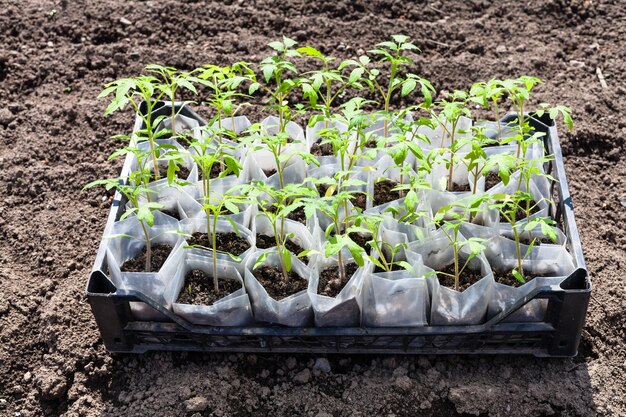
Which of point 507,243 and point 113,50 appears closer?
point 507,243

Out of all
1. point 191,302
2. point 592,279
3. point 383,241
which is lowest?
point 592,279

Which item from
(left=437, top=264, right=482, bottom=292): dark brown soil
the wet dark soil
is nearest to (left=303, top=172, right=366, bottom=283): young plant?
(left=437, top=264, right=482, bottom=292): dark brown soil

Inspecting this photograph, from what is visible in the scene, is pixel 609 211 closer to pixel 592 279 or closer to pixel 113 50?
pixel 592 279

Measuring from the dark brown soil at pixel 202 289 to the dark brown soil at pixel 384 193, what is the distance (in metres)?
0.76

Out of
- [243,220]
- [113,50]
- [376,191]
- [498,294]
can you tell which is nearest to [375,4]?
[113,50]

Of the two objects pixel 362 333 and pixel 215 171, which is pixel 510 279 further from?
pixel 215 171

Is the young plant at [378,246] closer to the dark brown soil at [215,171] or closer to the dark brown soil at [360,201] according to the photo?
the dark brown soil at [360,201]

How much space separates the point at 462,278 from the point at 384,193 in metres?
0.58

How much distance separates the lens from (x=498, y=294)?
3.09 m

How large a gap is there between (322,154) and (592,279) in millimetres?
1351

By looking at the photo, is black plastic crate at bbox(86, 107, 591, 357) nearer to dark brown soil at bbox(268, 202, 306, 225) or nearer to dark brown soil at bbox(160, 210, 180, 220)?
dark brown soil at bbox(160, 210, 180, 220)

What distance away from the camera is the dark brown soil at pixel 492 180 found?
365cm

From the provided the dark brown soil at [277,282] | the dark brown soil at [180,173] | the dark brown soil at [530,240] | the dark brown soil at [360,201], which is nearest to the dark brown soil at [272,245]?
the dark brown soil at [277,282]

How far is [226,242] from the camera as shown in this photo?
3406 mm
